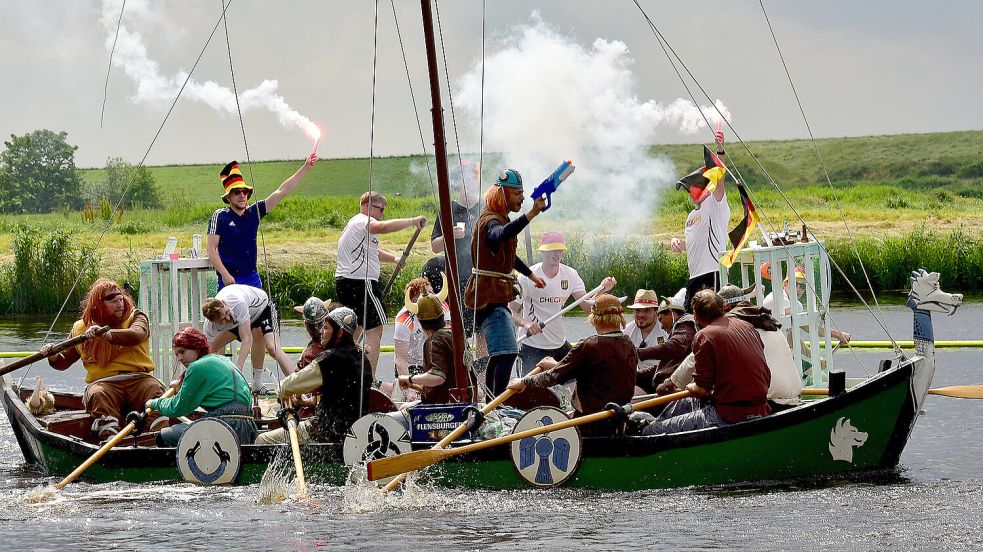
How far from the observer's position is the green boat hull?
33.7ft

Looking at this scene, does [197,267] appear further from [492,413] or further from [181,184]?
[181,184]

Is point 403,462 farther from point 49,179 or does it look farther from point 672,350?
point 49,179

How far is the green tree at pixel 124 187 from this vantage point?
70.4 metres

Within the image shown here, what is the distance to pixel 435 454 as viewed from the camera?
10.2 metres

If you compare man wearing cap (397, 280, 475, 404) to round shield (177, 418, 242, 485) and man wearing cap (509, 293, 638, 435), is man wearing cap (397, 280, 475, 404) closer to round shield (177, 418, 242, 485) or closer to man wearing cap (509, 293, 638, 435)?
man wearing cap (509, 293, 638, 435)

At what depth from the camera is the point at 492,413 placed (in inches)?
436

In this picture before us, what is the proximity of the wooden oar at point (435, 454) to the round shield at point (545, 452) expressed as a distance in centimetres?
8

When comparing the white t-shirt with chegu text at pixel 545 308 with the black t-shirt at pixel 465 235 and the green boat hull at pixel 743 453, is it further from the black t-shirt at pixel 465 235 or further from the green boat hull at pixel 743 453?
the green boat hull at pixel 743 453

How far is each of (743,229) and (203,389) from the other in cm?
513

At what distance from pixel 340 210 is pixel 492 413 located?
153 feet

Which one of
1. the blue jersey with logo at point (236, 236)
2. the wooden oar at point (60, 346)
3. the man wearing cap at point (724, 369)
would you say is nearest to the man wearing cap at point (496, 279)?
the man wearing cap at point (724, 369)

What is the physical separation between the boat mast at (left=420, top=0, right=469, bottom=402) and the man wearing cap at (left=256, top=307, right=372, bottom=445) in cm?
69

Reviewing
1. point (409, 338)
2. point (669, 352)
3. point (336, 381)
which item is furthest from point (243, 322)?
point (669, 352)

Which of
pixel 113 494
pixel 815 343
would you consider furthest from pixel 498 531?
pixel 815 343
